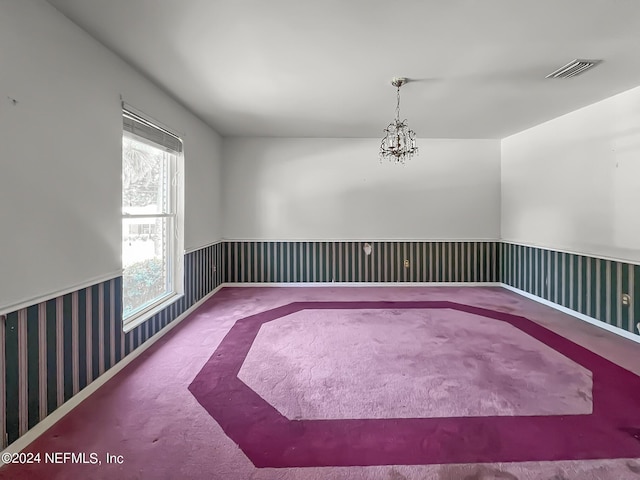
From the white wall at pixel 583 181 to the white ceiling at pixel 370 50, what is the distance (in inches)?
10.8

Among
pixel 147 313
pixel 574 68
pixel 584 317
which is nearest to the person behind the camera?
pixel 574 68

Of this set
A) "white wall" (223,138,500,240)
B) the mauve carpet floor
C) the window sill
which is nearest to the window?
the window sill

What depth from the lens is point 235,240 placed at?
524 cm

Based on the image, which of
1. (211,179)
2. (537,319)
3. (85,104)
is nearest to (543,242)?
(537,319)

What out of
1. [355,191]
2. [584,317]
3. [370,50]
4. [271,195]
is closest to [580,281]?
[584,317]

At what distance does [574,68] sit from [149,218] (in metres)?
4.11

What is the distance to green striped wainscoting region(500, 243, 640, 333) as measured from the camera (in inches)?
126

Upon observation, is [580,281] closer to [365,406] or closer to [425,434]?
[425,434]

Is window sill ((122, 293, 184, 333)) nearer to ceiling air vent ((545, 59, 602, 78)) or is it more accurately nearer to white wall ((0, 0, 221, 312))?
white wall ((0, 0, 221, 312))

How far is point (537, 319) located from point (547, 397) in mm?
1874

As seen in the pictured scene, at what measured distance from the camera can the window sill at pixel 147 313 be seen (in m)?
2.66

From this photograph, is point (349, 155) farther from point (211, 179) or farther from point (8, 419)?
point (8, 419)

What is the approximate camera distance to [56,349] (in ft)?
6.23

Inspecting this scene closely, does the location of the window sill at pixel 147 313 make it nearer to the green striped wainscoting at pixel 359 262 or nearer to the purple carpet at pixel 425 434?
the purple carpet at pixel 425 434
